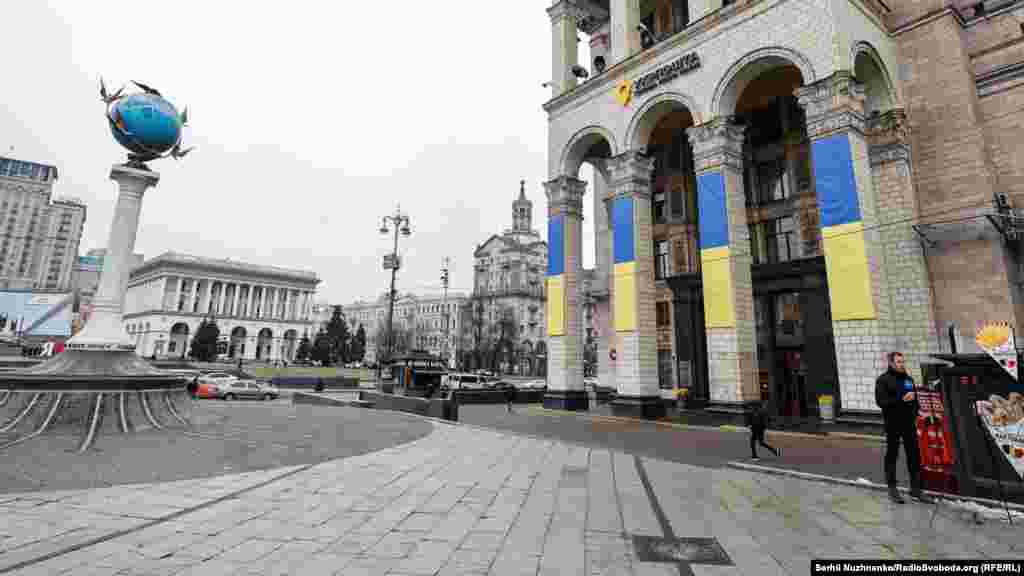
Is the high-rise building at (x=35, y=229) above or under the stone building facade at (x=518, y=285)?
above

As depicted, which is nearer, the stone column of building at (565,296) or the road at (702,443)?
the road at (702,443)

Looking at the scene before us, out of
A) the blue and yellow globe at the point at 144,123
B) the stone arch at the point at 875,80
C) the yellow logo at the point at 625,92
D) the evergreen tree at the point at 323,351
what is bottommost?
the evergreen tree at the point at 323,351

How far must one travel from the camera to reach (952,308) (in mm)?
17875

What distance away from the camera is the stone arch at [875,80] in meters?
19.1

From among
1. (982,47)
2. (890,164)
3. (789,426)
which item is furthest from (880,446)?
(982,47)

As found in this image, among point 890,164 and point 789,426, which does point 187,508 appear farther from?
point 890,164

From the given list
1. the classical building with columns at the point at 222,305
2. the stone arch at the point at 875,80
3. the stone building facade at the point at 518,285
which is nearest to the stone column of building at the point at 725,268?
the stone arch at the point at 875,80

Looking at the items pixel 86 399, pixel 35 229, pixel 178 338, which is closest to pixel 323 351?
pixel 178 338

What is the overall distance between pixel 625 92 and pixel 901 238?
14.2m

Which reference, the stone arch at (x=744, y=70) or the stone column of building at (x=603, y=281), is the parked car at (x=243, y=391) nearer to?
the stone column of building at (x=603, y=281)

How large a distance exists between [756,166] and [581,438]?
19.4 m

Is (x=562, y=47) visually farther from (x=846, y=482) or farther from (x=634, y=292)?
(x=846, y=482)

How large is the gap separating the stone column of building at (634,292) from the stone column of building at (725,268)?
10.1 feet

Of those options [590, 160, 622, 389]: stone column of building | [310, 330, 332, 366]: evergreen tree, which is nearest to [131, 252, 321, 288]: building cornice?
[310, 330, 332, 366]: evergreen tree
